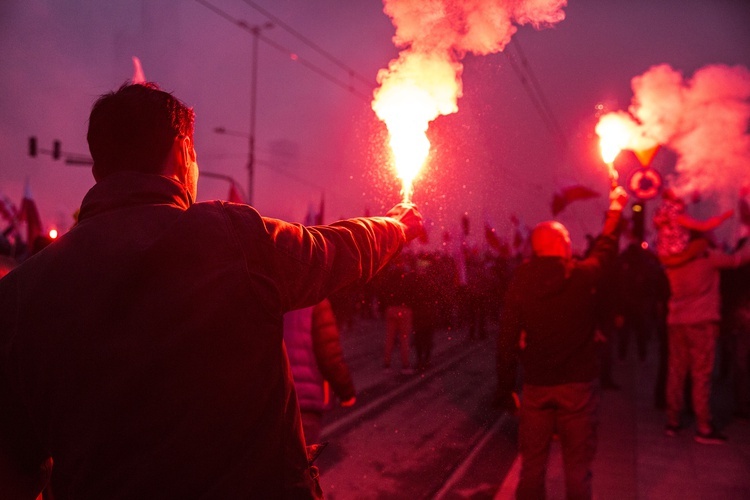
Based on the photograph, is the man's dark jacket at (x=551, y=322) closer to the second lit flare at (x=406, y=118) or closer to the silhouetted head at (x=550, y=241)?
the silhouetted head at (x=550, y=241)

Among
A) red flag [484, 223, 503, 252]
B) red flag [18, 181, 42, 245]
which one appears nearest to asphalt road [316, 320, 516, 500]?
red flag [484, 223, 503, 252]

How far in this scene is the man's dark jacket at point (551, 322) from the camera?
3762 mm

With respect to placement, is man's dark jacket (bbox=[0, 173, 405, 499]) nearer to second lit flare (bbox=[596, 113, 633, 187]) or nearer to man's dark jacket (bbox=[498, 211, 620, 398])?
man's dark jacket (bbox=[498, 211, 620, 398])

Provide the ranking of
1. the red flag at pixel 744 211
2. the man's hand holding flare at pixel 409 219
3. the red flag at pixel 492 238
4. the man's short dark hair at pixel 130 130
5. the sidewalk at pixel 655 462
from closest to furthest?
the man's short dark hair at pixel 130 130, the man's hand holding flare at pixel 409 219, the sidewalk at pixel 655 462, the red flag at pixel 492 238, the red flag at pixel 744 211

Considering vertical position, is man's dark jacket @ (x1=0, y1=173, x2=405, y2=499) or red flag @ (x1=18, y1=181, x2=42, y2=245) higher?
red flag @ (x1=18, y1=181, x2=42, y2=245)

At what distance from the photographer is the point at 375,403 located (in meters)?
7.39

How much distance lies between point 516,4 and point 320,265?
2908mm

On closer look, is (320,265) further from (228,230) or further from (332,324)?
(332,324)

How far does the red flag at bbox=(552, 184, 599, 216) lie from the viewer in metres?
8.03

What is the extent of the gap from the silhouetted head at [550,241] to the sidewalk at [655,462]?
200 cm

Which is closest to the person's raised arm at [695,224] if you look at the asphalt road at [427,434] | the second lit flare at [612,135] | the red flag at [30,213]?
the second lit flare at [612,135]

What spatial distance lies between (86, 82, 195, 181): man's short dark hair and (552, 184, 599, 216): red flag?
23.7 feet

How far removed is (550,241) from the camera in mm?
3838

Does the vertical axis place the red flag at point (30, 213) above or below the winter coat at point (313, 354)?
above
